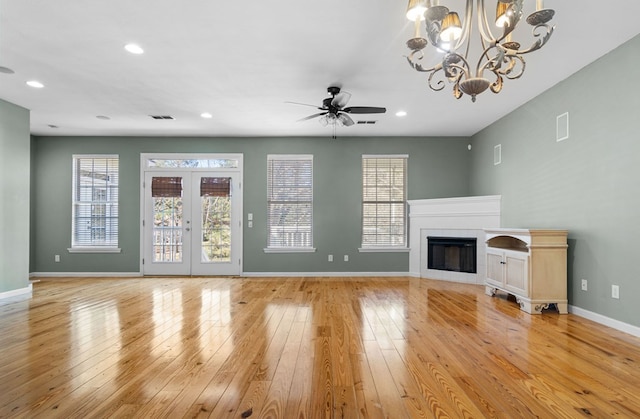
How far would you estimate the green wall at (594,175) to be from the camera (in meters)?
3.17

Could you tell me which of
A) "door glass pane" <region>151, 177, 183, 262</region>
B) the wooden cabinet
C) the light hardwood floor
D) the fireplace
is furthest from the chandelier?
"door glass pane" <region>151, 177, 183, 262</region>

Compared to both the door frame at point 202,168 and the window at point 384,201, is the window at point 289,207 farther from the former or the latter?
the window at point 384,201

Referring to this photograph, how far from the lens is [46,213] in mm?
6523

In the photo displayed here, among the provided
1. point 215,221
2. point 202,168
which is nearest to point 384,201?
point 215,221

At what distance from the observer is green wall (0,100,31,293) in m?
4.60

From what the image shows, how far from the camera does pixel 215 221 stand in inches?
260

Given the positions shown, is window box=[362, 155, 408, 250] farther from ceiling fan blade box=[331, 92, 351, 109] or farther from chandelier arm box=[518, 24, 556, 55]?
chandelier arm box=[518, 24, 556, 55]

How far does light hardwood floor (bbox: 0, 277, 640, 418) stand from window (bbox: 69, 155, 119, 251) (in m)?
2.30

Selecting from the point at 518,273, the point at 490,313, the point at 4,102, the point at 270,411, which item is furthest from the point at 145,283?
the point at 518,273

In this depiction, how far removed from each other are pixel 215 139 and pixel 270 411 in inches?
227

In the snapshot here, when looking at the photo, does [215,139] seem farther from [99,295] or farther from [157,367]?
[157,367]

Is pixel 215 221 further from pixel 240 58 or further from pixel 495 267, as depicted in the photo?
pixel 495 267

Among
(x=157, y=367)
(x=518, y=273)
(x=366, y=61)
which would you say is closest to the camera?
(x=157, y=367)

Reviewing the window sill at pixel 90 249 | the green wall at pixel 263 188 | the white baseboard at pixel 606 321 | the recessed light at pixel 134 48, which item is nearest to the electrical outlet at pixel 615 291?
the white baseboard at pixel 606 321
